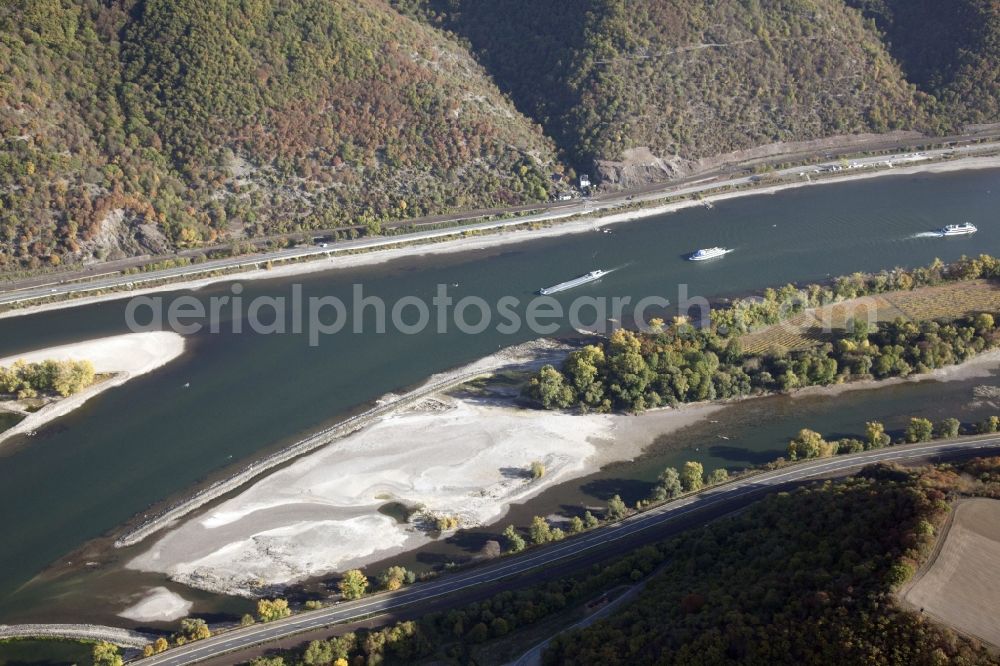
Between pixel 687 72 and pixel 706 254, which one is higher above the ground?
pixel 687 72

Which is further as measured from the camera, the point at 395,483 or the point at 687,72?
the point at 687,72

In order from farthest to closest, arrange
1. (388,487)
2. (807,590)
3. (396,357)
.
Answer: (396,357) → (388,487) → (807,590)

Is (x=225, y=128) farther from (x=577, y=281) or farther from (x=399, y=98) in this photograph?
(x=577, y=281)

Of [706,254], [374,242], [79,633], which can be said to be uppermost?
[374,242]

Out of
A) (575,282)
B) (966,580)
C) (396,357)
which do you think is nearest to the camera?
(966,580)

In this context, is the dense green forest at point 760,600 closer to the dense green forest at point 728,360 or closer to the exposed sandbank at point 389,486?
the exposed sandbank at point 389,486

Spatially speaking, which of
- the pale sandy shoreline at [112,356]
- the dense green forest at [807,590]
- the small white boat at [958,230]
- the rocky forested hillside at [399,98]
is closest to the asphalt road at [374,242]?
the rocky forested hillside at [399,98]

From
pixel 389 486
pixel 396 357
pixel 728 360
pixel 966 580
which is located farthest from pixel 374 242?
pixel 966 580
